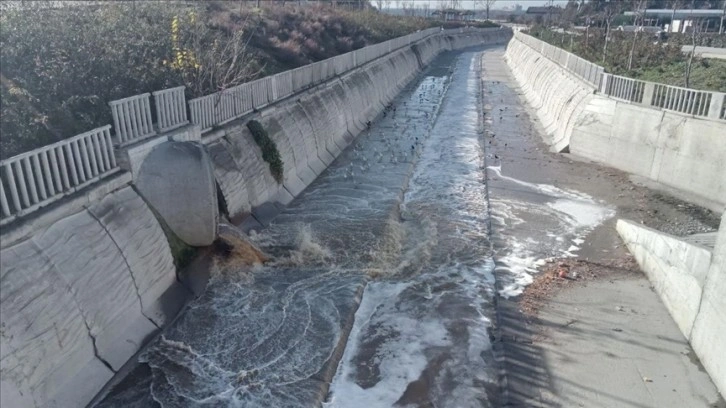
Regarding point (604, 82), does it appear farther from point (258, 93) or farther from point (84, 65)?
point (84, 65)

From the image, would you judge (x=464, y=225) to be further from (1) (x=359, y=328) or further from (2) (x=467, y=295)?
(1) (x=359, y=328)

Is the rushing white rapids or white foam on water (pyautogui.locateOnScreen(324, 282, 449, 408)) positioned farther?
the rushing white rapids

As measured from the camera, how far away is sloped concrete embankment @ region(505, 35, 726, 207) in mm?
20266

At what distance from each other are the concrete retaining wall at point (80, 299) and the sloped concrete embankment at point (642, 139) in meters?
19.0

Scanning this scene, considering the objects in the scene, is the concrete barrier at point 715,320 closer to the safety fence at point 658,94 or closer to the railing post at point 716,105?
the railing post at point 716,105

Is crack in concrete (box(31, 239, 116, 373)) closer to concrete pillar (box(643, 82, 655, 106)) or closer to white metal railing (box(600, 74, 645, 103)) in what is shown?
concrete pillar (box(643, 82, 655, 106))

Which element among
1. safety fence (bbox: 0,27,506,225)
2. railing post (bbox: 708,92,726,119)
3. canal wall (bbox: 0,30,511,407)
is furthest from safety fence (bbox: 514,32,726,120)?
canal wall (bbox: 0,30,511,407)

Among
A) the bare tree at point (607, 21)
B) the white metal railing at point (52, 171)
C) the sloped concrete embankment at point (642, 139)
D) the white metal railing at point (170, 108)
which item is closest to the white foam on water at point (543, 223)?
the sloped concrete embankment at point (642, 139)

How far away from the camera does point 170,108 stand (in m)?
15.6

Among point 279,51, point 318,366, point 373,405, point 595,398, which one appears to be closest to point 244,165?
point 318,366

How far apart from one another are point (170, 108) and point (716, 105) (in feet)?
62.8

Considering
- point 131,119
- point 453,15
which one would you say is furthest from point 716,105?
point 453,15

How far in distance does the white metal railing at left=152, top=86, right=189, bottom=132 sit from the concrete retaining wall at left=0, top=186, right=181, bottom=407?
9.37 ft

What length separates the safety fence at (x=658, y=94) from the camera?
67.0ft
